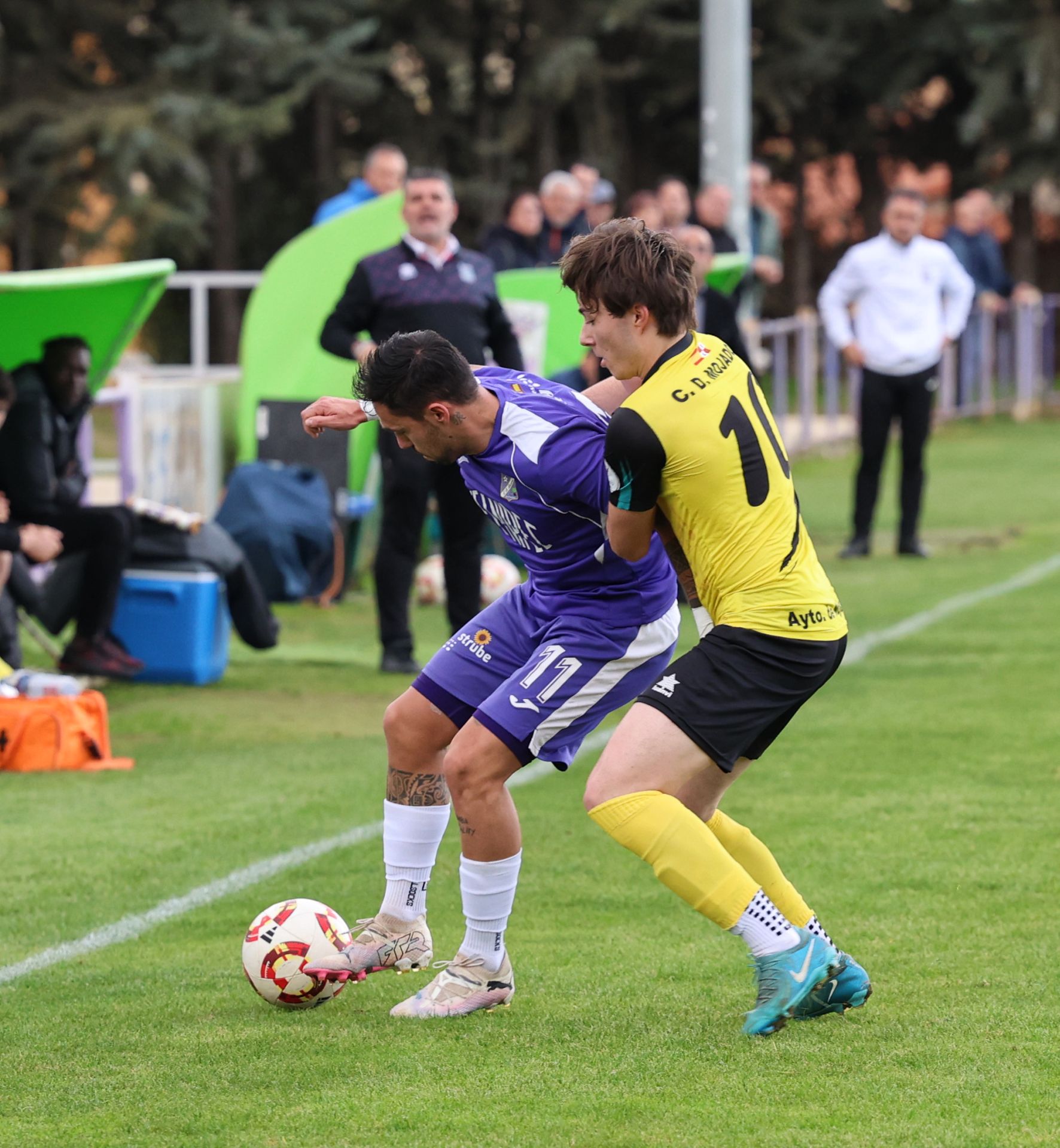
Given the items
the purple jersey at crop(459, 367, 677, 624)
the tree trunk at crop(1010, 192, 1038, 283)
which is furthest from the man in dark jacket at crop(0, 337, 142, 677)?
the tree trunk at crop(1010, 192, 1038, 283)

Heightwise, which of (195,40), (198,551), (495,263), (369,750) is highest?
(195,40)

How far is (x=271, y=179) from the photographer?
28.8 m

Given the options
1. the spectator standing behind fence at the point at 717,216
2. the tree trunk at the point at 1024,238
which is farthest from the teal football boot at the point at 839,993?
the tree trunk at the point at 1024,238

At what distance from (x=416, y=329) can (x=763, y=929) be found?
17.7 ft

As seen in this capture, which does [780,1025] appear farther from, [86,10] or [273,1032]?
[86,10]

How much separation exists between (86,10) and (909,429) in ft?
49.1

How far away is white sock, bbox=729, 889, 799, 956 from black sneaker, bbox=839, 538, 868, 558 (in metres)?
9.21

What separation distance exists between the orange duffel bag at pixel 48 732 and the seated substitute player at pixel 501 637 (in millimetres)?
2989

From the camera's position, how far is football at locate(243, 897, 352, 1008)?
4621mm

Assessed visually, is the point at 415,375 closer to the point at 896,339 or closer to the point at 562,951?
the point at 562,951

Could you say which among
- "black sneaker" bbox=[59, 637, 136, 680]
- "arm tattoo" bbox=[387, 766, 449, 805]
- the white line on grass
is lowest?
the white line on grass

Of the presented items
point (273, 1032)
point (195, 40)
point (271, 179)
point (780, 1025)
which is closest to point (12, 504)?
point (273, 1032)

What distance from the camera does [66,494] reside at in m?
9.15

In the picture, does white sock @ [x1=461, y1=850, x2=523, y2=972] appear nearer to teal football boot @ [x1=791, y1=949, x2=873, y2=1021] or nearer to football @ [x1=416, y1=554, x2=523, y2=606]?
teal football boot @ [x1=791, y1=949, x2=873, y2=1021]
